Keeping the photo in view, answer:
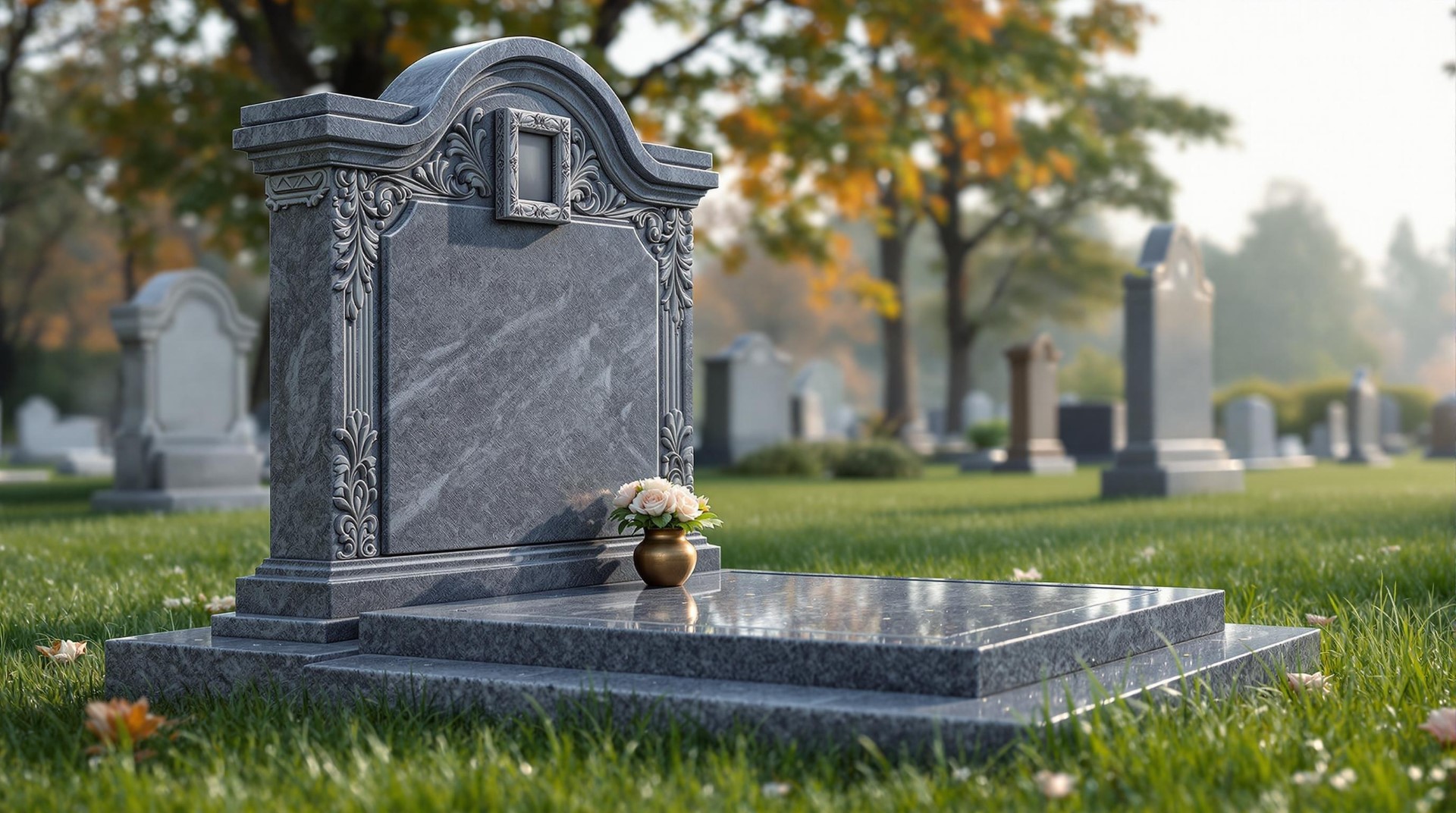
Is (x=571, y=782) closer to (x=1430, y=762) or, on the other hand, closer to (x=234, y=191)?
(x=1430, y=762)

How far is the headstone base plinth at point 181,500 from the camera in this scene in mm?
12211

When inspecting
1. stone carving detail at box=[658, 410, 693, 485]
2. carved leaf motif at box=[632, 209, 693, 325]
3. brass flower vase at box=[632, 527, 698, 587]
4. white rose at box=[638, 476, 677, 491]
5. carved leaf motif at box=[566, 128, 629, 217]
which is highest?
carved leaf motif at box=[566, 128, 629, 217]

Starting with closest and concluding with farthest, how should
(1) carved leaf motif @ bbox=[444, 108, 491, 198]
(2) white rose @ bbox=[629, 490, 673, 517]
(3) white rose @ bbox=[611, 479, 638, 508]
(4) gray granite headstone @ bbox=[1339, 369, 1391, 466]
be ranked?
(1) carved leaf motif @ bbox=[444, 108, 491, 198]
(2) white rose @ bbox=[629, 490, 673, 517]
(3) white rose @ bbox=[611, 479, 638, 508]
(4) gray granite headstone @ bbox=[1339, 369, 1391, 466]

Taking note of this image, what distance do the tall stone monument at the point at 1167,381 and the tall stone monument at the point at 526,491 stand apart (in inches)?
343

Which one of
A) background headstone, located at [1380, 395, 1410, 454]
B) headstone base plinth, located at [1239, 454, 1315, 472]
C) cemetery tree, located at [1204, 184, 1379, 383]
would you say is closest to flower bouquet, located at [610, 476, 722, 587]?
headstone base plinth, located at [1239, 454, 1315, 472]

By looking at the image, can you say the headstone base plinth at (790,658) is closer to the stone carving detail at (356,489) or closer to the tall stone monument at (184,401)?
the stone carving detail at (356,489)

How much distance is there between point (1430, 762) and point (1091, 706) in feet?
2.20

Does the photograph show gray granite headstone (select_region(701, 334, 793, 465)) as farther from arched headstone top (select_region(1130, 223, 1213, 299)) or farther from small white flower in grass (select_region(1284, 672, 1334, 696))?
small white flower in grass (select_region(1284, 672, 1334, 696))

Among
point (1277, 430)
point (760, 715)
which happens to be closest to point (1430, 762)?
point (760, 715)

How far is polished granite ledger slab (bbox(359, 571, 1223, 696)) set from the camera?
3286mm

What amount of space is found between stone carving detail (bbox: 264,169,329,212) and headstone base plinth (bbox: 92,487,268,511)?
8.69m

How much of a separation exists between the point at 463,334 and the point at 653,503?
32.4 inches

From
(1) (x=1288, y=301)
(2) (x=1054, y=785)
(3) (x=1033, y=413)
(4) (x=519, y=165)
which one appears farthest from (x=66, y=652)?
(1) (x=1288, y=301)

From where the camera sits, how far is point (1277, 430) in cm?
3638
